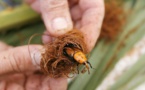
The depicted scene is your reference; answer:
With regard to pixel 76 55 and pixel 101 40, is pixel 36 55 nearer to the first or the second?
pixel 76 55

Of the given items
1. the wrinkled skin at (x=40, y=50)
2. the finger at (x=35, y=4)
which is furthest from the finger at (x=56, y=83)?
the finger at (x=35, y=4)

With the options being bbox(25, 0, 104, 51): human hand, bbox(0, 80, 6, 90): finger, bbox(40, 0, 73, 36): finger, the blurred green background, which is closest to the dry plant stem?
the blurred green background

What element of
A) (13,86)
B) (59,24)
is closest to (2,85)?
(13,86)

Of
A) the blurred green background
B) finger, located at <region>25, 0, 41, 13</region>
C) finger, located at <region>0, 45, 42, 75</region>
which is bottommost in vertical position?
the blurred green background

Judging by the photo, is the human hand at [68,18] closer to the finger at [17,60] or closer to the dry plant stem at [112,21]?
the finger at [17,60]

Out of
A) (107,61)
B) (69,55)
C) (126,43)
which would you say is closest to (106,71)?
(107,61)

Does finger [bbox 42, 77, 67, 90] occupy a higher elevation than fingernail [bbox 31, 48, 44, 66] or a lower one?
lower

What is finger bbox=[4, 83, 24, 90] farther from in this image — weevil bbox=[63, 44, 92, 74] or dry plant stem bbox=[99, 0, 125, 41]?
dry plant stem bbox=[99, 0, 125, 41]
